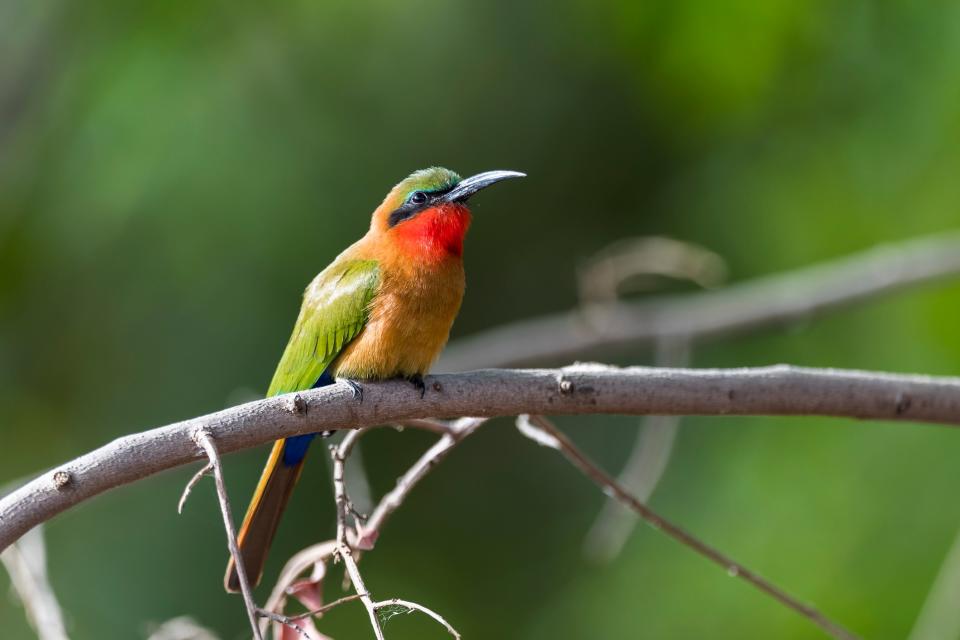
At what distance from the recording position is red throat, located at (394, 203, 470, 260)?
3.02 metres

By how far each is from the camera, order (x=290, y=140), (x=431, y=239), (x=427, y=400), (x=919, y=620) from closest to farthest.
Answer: (x=427, y=400)
(x=431, y=239)
(x=919, y=620)
(x=290, y=140)

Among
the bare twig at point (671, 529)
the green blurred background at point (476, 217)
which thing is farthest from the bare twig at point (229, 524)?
the green blurred background at point (476, 217)

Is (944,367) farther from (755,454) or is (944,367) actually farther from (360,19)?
(360,19)

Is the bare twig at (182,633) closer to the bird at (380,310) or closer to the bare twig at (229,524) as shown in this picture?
the bird at (380,310)

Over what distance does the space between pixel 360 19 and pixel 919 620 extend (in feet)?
10.7

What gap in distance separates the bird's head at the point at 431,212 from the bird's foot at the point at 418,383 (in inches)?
16.2

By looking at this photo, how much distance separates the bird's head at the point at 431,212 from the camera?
3037mm

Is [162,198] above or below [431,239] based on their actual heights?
above

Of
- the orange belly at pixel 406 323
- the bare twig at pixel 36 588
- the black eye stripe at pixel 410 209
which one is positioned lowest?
the bare twig at pixel 36 588

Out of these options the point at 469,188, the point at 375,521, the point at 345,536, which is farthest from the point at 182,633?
the point at 469,188

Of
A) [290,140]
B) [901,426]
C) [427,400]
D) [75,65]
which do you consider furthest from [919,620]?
[75,65]

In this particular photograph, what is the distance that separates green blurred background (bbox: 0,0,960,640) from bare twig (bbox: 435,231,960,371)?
366mm

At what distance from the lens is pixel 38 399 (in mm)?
5309

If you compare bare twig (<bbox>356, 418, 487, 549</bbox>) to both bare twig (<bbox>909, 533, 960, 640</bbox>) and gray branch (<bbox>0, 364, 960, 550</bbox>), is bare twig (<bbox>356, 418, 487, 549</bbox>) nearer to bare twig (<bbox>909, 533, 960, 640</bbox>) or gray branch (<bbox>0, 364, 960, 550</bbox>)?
gray branch (<bbox>0, 364, 960, 550</bbox>)
